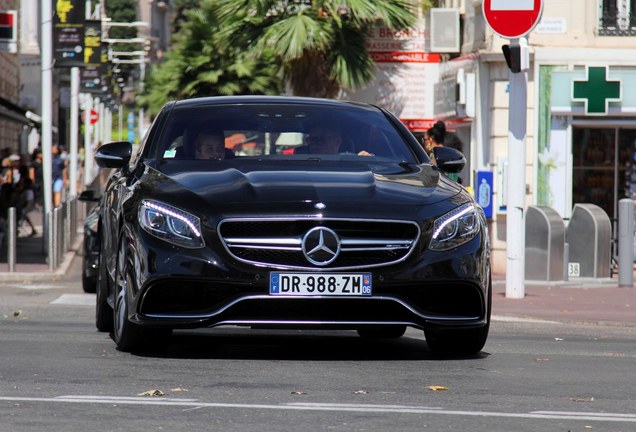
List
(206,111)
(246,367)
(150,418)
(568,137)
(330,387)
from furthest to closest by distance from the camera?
1. (568,137)
2. (206,111)
3. (246,367)
4. (330,387)
5. (150,418)

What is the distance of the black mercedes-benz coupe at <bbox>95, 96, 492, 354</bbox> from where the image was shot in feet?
27.3

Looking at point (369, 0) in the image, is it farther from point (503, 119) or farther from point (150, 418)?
point (150, 418)

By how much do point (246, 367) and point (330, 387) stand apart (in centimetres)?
95

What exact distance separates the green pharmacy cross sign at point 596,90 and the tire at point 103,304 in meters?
14.6

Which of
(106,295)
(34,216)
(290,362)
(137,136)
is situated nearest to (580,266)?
(106,295)

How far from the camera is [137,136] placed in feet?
463

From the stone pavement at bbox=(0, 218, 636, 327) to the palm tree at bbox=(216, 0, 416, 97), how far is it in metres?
8.25

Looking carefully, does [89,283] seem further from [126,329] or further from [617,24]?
[617,24]

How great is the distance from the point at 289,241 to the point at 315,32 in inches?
877

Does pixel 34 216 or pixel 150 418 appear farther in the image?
pixel 34 216

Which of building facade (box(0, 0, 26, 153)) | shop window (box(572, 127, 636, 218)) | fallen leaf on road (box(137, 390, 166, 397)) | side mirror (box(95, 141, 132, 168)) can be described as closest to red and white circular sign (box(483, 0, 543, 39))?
side mirror (box(95, 141, 132, 168))

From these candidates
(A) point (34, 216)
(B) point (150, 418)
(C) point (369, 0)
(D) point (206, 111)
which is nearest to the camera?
(B) point (150, 418)

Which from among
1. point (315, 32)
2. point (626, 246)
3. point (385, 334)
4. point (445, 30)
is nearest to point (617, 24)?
point (445, 30)

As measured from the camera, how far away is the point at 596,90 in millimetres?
24391
